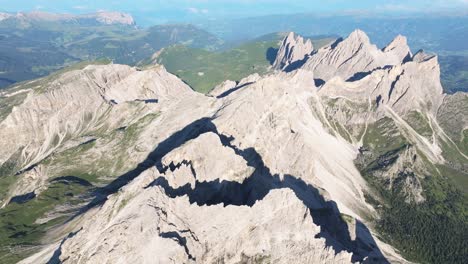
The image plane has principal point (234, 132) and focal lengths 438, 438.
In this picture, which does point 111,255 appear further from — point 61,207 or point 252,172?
point 61,207

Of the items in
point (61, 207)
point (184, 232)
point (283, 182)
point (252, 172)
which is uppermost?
point (184, 232)

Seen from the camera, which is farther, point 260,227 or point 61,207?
point 61,207

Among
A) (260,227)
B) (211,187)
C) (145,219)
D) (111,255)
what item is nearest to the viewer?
(111,255)

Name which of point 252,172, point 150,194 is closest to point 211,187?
point 252,172

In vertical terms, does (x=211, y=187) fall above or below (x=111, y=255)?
below

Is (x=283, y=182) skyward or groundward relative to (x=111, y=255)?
groundward

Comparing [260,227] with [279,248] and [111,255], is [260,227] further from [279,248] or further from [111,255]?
[111,255]

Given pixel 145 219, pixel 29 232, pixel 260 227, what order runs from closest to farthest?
pixel 145 219
pixel 260 227
pixel 29 232

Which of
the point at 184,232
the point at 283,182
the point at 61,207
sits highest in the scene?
the point at 184,232

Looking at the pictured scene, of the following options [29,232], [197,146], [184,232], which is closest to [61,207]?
[29,232]
